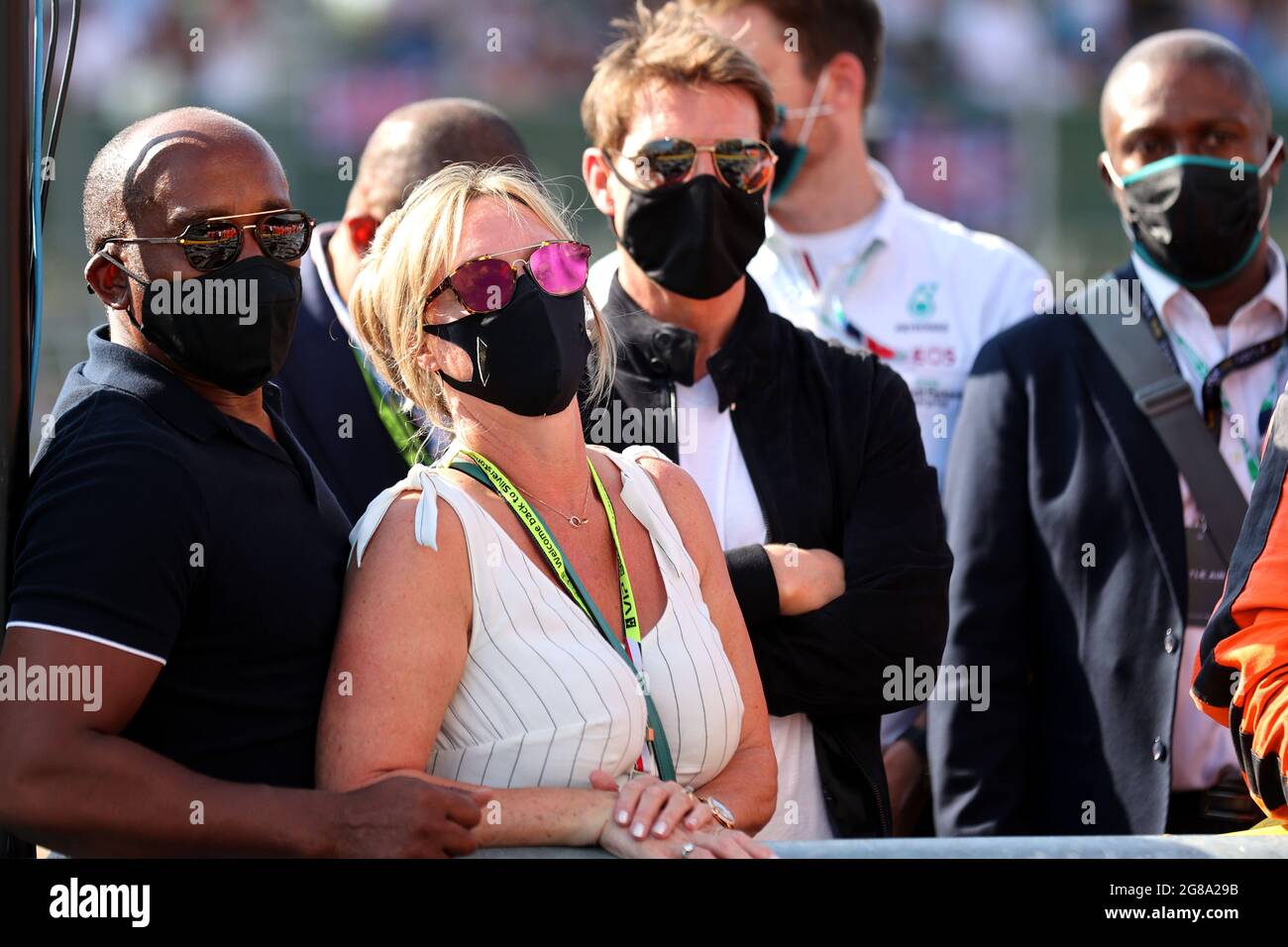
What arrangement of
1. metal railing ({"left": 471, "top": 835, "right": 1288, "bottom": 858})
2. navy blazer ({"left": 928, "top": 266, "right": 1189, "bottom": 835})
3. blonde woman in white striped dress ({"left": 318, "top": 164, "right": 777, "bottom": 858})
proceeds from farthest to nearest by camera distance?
navy blazer ({"left": 928, "top": 266, "right": 1189, "bottom": 835}) < blonde woman in white striped dress ({"left": 318, "top": 164, "right": 777, "bottom": 858}) < metal railing ({"left": 471, "top": 835, "right": 1288, "bottom": 858})

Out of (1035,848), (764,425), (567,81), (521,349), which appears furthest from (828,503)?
(567,81)

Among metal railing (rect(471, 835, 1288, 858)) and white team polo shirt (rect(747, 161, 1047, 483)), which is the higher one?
white team polo shirt (rect(747, 161, 1047, 483))

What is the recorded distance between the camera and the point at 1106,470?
3752mm

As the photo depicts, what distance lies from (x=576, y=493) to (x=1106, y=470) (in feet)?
5.21

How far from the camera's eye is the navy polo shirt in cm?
217

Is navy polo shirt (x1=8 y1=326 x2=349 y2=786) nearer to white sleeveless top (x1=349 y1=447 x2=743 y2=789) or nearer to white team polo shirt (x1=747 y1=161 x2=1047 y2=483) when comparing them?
white sleeveless top (x1=349 y1=447 x2=743 y2=789)

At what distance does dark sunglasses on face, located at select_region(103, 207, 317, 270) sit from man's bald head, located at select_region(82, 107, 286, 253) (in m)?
0.04

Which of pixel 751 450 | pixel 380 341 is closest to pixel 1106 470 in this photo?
pixel 751 450

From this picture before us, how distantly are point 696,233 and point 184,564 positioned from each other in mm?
→ 1463

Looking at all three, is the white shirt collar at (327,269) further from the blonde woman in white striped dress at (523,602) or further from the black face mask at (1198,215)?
the black face mask at (1198,215)

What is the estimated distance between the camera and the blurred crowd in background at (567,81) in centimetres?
1219

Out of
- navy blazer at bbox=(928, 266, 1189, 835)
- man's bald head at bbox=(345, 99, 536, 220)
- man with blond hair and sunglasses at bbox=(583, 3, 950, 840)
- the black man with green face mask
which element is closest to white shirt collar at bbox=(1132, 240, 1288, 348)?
the black man with green face mask

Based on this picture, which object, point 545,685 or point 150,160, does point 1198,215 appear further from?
point 150,160

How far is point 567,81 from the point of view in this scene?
13641 millimetres
